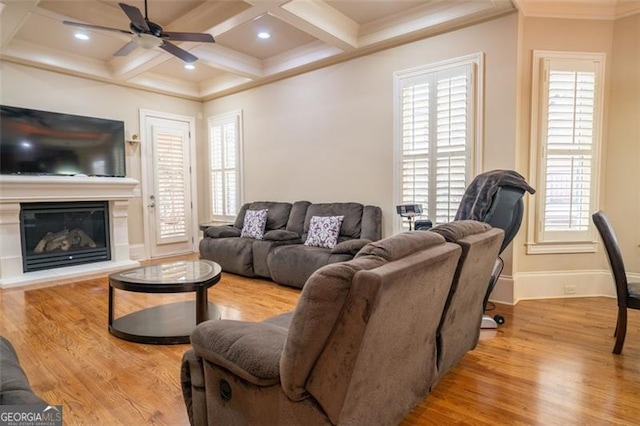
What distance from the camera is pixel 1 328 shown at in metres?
2.98

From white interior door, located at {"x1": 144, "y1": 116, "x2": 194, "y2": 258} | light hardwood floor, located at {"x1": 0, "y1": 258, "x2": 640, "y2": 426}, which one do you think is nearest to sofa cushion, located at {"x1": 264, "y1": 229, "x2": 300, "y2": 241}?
light hardwood floor, located at {"x1": 0, "y1": 258, "x2": 640, "y2": 426}

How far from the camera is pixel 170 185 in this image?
6168 mm

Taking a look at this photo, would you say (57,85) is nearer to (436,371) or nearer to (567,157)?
(436,371)

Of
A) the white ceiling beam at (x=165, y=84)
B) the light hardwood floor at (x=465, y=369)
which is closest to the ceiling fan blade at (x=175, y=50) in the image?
the white ceiling beam at (x=165, y=84)

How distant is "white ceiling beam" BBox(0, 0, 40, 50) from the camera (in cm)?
340

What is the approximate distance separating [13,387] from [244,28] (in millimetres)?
4143

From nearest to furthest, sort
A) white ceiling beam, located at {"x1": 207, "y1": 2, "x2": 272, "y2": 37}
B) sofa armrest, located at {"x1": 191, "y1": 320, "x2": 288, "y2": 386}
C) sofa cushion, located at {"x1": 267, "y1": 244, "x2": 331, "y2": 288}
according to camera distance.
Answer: sofa armrest, located at {"x1": 191, "y1": 320, "x2": 288, "y2": 386} < white ceiling beam, located at {"x1": 207, "y1": 2, "x2": 272, "y2": 37} < sofa cushion, located at {"x1": 267, "y1": 244, "x2": 331, "y2": 288}

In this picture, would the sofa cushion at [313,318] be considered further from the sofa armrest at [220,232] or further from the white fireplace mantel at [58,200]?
the white fireplace mantel at [58,200]

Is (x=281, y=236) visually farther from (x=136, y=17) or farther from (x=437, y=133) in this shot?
(x=136, y=17)

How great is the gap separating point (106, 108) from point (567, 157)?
604cm

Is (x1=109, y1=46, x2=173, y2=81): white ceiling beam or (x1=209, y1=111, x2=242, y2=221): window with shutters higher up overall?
(x1=109, y1=46, x2=173, y2=81): white ceiling beam

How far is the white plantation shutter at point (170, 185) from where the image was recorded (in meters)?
6.02

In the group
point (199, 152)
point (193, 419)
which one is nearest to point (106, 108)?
point (199, 152)

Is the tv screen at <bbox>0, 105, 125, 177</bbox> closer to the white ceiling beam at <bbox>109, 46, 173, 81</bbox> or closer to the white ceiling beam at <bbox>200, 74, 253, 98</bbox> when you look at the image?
the white ceiling beam at <bbox>109, 46, 173, 81</bbox>
